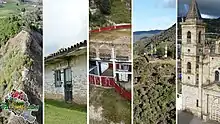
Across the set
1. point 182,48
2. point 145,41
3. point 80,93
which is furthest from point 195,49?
point 80,93

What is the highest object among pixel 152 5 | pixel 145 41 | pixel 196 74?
pixel 152 5

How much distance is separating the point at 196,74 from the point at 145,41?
0.72 meters

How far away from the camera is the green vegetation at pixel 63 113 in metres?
6.40

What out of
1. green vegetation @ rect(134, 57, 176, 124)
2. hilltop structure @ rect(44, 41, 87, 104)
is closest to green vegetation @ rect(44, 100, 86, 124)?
hilltop structure @ rect(44, 41, 87, 104)

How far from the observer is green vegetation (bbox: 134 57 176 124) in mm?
6348

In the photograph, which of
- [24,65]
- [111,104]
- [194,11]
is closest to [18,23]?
[24,65]

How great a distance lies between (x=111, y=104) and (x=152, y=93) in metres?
0.51

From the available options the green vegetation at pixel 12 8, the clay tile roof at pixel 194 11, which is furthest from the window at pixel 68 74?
the clay tile roof at pixel 194 11

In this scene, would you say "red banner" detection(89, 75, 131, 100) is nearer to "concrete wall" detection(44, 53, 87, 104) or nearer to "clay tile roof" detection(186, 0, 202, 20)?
"concrete wall" detection(44, 53, 87, 104)

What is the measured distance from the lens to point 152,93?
6.40 metres

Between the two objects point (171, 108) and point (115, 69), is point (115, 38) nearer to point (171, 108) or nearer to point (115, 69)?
point (115, 69)

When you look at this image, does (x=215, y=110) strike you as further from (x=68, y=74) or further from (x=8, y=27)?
(x=8, y=27)

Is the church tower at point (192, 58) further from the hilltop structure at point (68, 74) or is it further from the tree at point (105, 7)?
the hilltop structure at point (68, 74)

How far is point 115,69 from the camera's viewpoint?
641 cm
